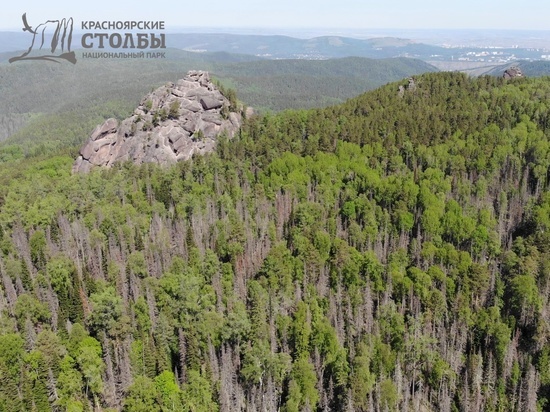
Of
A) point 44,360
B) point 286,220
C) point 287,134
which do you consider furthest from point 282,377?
point 287,134

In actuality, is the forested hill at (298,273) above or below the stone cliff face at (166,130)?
below

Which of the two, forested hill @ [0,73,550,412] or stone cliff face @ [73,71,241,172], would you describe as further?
stone cliff face @ [73,71,241,172]

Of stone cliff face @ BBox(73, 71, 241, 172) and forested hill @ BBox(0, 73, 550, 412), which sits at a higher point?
stone cliff face @ BBox(73, 71, 241, 172)

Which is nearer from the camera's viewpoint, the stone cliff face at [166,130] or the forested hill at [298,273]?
the forested hill at [298,273]

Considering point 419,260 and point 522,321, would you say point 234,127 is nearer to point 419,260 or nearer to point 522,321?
point 419,260

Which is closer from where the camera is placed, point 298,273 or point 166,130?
point 298,273
